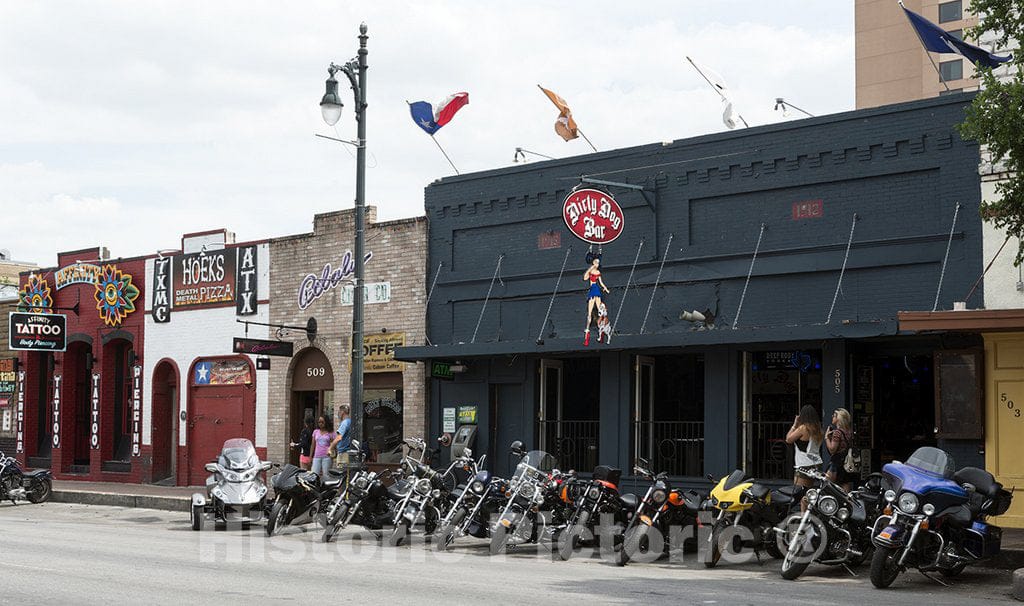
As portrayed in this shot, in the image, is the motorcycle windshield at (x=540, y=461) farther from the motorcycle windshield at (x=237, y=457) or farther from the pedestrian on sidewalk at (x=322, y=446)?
the pedestrian on sidewalk at (x=322, y=446)

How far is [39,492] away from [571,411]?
11.9 m

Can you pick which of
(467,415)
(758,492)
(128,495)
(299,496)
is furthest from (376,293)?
(758,492)

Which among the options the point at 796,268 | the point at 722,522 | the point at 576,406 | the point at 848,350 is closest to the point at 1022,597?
the point at 722,522

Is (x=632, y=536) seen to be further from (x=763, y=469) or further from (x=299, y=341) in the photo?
(x=299, y=341)

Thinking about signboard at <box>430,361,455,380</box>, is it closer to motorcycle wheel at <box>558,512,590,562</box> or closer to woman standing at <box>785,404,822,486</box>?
motorcycle wheel at <box>558,512,590,562</box>

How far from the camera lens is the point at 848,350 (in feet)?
57.9

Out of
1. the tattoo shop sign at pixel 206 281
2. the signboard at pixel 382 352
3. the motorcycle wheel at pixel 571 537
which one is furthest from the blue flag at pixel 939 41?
the tattoo shop sign at pixel 206 281

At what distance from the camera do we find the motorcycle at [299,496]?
56.5 ft

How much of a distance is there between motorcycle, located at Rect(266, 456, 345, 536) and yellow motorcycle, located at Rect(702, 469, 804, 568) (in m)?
6.10

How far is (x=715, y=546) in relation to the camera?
13500mm

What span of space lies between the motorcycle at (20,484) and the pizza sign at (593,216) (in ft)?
43.7

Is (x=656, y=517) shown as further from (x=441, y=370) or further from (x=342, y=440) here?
(x=441, y=370)

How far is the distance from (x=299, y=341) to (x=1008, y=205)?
1637 centimetres

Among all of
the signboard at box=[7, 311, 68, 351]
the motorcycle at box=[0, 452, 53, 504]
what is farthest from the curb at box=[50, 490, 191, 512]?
the signboard at box=[7, 311, 68, 351]
